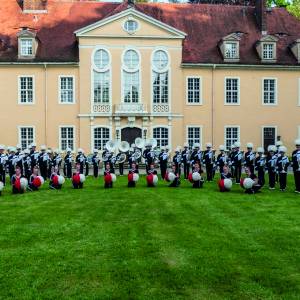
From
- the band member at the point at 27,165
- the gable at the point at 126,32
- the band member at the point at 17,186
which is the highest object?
the gable at the point at 126,32

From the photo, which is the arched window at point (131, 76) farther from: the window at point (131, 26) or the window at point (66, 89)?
the window at point (66, 89)

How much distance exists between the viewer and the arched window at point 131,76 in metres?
41.3

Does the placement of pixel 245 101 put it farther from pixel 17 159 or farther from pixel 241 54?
pixel 17 159

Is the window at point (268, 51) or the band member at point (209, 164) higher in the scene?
the window at point (268, 51)

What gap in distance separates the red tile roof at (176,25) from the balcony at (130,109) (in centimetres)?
485

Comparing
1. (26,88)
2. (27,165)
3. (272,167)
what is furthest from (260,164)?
(26,88)

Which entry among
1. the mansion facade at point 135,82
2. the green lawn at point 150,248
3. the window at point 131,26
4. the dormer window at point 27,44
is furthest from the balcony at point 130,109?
the green lawn at point 150,248

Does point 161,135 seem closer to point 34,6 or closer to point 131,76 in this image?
point 131,76

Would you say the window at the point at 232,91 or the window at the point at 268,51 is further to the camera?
the window at the point at 268,51

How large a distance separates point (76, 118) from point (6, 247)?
95.8 feet

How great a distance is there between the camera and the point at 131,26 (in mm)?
40938

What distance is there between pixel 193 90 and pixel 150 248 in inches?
1225

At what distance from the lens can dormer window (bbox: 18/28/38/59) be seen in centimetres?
4050

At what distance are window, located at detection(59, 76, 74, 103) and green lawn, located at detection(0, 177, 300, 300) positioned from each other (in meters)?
21.6
